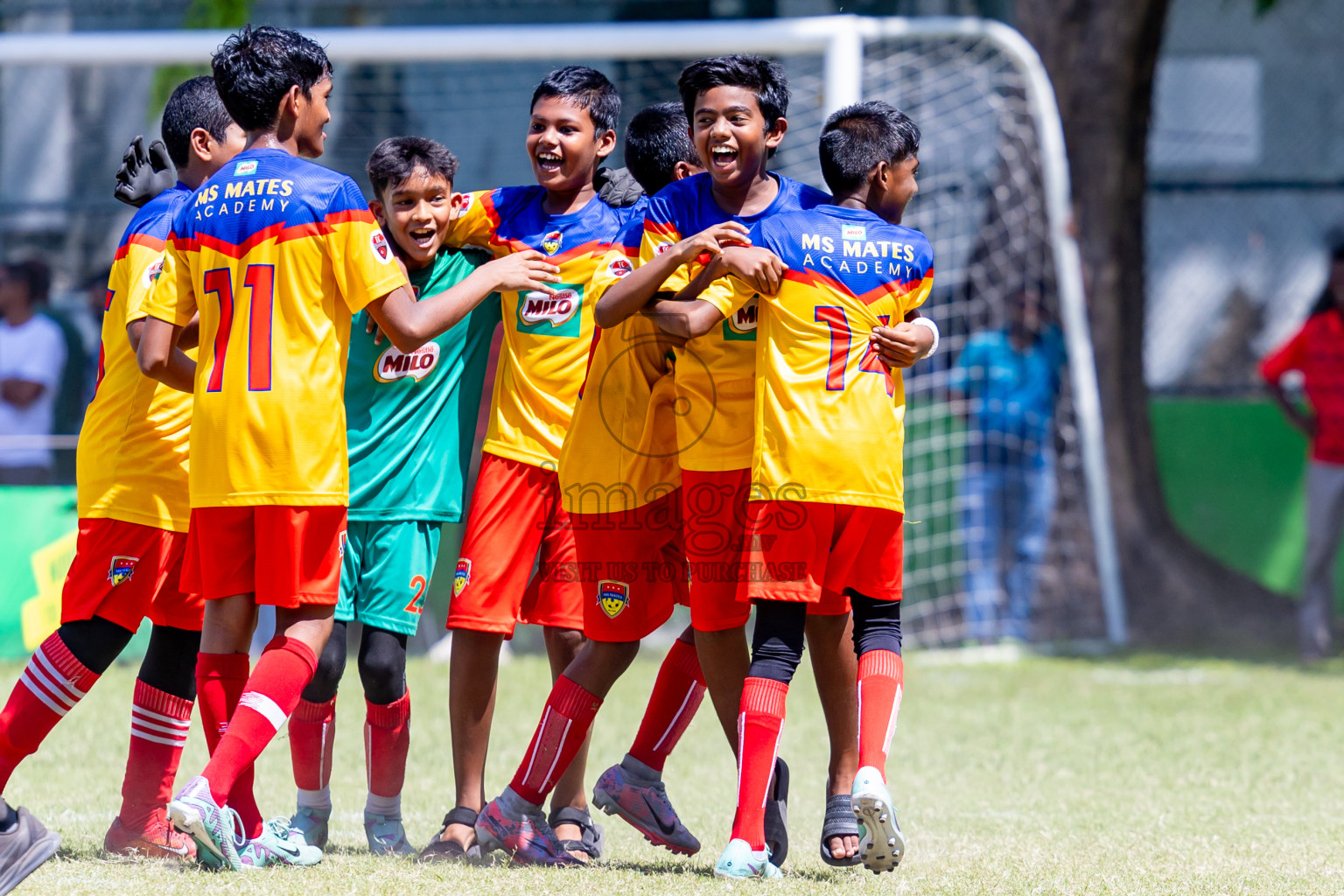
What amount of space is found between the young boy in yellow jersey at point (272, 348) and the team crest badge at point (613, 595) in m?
0.70

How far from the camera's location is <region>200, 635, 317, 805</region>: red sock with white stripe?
129 inches

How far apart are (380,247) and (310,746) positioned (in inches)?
54.2

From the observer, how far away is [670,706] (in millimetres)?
3939

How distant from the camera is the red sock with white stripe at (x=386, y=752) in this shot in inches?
153

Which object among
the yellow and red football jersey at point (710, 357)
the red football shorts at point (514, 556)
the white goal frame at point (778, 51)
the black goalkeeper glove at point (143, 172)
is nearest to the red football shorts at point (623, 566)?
the red football shorts at point (514, 556)

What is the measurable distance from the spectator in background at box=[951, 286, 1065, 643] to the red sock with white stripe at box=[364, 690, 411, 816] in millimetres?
5363

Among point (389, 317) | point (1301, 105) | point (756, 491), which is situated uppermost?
point (1301, 105)

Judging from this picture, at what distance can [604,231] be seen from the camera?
404cm

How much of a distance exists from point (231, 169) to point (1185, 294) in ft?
39.0

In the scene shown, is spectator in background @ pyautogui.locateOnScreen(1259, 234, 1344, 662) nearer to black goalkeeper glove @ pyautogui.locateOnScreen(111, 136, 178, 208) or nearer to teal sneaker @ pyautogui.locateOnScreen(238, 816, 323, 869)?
teal sneaker @ pyautogui.locateOnScreen(238, 816, 323, 869)

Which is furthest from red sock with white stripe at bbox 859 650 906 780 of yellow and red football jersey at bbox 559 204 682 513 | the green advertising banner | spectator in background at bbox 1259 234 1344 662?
spectator in background at bbox 1259 234 1344 662

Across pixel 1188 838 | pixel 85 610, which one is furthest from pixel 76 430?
pixel 1188 838

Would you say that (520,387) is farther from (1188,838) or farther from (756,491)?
(1188,838)

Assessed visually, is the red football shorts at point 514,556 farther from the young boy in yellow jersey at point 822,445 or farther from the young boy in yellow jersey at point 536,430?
the young boy in yellow jersey at point 822,445
